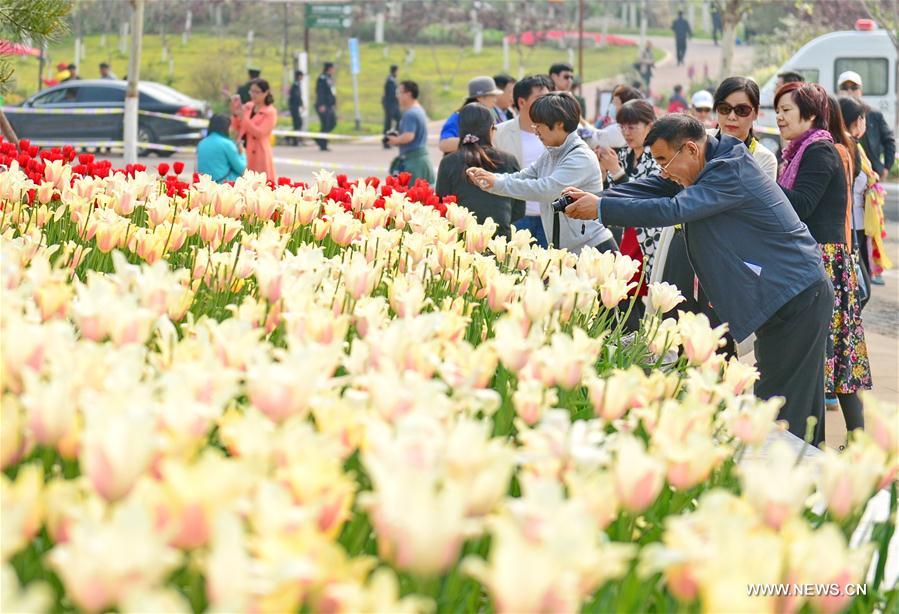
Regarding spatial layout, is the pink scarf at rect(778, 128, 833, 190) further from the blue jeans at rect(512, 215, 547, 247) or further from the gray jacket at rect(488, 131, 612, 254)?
the blue jeans at rect(512, 215, 547, 247)

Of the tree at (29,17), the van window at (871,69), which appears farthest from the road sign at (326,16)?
the tree at (29,17)

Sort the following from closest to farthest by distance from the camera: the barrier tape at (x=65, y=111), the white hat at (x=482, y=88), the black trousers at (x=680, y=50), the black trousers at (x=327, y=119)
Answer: the white hat at (x=482, y=88), the barrier tape at (x=65, y=111), the black trousers at (x=327, y=119), the black trousers at (x=680, y=50)

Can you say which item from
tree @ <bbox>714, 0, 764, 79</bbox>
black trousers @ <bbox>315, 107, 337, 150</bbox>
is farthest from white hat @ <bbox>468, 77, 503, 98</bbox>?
black trousers @ <bbox>315, 107, 337, 150</bbox>

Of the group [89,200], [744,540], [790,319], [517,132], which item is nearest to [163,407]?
[744,540]

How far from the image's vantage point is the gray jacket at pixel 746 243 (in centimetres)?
504

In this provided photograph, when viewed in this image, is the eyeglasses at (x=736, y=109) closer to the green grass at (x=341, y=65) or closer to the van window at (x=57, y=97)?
the van window at (x=57, y=97)

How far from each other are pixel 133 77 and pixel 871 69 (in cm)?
1571

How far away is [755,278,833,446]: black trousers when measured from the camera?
5203 millimetres

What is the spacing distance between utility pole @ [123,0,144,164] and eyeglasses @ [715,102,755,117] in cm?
932

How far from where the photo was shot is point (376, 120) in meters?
42.2

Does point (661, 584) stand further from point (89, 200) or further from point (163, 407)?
point (89, 200)

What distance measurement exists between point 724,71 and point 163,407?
30066 millimetres

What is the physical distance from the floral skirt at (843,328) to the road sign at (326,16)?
3281cm

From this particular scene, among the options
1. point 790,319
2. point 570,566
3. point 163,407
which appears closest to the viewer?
point 570,566
